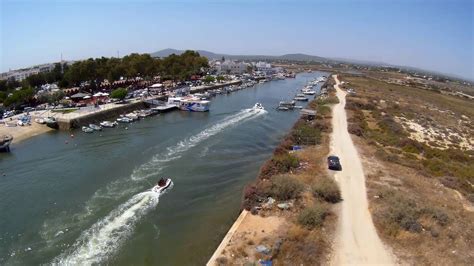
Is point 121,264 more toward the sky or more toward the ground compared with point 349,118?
more toward the ground

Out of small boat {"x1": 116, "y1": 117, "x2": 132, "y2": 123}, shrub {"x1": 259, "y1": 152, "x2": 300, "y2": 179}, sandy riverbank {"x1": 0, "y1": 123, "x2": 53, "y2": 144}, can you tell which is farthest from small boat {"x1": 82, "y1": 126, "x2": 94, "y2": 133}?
shrub {"x1": 259, "y1": 152, "x2": 300, "y2": 179}

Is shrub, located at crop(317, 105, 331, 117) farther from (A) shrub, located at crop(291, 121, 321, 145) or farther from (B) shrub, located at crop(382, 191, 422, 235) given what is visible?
(B) shrub, located at crop(382, 191, 422, 235)

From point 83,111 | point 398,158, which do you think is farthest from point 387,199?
point 83,111

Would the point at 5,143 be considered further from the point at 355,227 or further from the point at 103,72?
the point at 355,227

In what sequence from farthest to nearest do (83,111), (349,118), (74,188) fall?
(83,111) → (349,118) → (74,188)

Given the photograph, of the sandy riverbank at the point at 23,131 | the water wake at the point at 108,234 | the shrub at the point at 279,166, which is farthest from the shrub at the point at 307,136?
the sandy riverbank at the point at 23,131

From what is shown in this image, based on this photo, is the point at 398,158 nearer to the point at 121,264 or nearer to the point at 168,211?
the point at 168,211

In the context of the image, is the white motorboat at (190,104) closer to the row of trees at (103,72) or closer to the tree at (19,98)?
the row of trees at (103,72)
